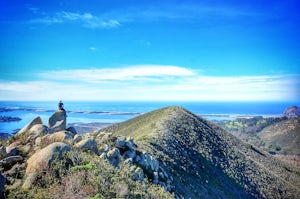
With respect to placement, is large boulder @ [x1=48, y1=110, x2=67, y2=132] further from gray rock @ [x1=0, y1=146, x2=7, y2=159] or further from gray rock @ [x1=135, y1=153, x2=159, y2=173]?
gray rock @ [x1=135, y1=153, x2=159, y2=173]

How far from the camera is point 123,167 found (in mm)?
12648

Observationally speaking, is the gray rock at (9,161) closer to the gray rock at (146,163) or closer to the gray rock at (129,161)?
the gray rock at (129,161)

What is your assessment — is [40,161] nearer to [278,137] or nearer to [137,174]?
[137,174]

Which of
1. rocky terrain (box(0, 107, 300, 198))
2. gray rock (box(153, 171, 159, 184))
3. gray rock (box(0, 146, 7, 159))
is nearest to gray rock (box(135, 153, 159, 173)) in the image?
rocky terrain (box(0, 107, 300, 198))

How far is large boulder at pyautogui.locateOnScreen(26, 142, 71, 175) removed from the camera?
28.2 feet

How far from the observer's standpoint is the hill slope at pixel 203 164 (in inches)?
864

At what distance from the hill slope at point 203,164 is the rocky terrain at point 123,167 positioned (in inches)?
4.1

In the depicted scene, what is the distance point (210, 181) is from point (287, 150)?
95727mm

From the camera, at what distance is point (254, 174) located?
32.7 meters

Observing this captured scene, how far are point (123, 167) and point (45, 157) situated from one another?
4.66m

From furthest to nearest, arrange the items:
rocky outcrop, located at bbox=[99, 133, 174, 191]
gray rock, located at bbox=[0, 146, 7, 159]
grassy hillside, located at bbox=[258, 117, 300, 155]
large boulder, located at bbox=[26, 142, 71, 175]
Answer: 1. grassy hillside, located at bbox=[258, 117, 300, 155]
2. rocky outcrop, located at bbox=[99, 133, 174, 191]
3. gray rock, located at bbox=[0, 146, 7, 159]
4. large boulder, located at bbox=[26, 142, 71, 175]

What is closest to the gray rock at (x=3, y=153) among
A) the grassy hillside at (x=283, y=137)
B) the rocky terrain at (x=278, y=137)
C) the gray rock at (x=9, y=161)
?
the gray rock at (x=9, y=161)

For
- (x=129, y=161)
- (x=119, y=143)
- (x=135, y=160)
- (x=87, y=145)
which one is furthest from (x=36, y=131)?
(x=135, y=160)

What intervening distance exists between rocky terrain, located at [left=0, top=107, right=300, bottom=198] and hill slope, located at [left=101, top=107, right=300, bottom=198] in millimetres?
105
